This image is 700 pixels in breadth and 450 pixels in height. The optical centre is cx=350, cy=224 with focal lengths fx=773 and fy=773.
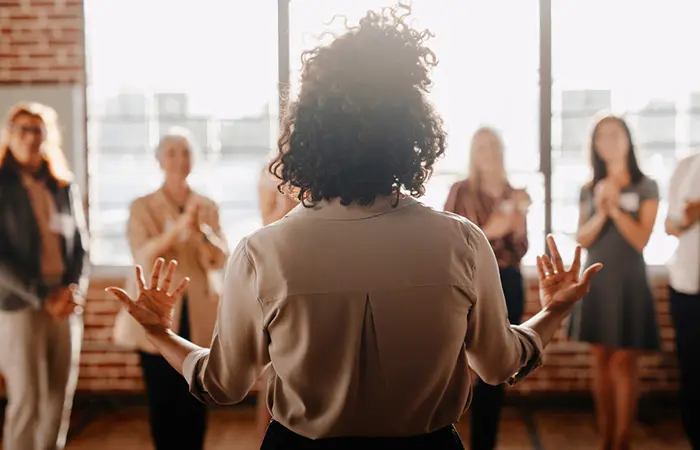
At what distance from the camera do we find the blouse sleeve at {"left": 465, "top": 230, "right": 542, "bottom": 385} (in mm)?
1227

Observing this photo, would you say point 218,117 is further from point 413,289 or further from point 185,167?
point 413,289

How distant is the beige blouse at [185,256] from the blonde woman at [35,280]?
0.26 meters

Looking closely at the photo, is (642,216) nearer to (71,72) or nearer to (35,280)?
(35,280)

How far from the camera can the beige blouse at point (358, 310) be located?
1.15 meters

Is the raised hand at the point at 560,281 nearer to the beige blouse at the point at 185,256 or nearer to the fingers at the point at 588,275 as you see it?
the fingers at the point at 588,275

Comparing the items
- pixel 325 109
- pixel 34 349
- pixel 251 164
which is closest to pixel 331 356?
pixel 325 109

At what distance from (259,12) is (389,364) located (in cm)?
403

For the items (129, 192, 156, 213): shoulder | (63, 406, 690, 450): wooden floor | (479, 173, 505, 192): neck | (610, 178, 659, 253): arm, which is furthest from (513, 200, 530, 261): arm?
(129, 192, 156, 213): shoulder

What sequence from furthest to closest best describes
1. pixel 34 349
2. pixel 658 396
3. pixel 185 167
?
pixel 658 396 → pixel 185 167 → pixel 34 349

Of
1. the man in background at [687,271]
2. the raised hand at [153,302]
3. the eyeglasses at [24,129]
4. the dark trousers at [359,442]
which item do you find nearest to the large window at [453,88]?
the man in background at [687,271]

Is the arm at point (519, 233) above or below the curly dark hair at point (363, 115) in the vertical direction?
below

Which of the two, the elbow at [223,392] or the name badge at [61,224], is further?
the name badge at [61,224]

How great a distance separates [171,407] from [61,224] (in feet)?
2.95

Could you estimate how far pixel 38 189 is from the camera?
3.13m
